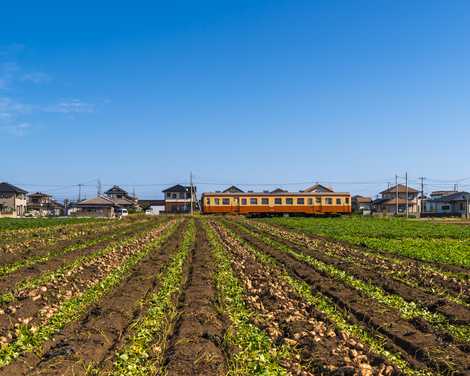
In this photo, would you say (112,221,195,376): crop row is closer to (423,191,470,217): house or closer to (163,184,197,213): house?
(163,184,197,213): house

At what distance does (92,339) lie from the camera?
23.1ft

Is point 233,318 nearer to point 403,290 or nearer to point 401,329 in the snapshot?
point 401,329

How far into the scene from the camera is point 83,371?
18.7 ft

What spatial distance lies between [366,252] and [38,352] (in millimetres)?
15722

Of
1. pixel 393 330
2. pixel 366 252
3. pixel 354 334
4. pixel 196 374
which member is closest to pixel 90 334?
pixel 196 374

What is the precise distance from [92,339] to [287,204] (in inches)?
1952

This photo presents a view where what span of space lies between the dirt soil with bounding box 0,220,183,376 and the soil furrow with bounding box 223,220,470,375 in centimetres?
415

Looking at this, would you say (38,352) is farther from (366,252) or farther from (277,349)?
(366,252)

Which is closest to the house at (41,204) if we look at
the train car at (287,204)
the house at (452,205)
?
the train car at (287,204)

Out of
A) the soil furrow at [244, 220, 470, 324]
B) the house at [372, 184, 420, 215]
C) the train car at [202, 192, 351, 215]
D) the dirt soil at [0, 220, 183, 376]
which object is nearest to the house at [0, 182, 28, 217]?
the train car at [202, 192, 351, 215]

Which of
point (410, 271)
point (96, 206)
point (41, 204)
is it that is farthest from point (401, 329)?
point (41, 204)

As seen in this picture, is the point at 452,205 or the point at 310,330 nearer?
the point at 310,330

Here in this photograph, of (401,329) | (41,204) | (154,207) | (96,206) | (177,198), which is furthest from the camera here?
(41,204)

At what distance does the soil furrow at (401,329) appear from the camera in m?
6.35
